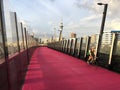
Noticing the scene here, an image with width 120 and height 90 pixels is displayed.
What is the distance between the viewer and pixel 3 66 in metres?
6.20

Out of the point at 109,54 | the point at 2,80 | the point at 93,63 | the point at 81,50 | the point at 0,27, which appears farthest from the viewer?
the point at 81,50

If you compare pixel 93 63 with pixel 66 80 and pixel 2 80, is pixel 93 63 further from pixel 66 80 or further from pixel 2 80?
pixel 2 80

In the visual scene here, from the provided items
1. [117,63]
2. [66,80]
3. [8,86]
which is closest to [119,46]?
[117,63]

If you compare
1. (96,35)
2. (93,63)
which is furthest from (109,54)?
(96,35)

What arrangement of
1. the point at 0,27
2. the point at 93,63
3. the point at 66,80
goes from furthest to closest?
the point at 93,63
the point at 66,80
the point at 0,27

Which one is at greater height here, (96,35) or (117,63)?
(96,35)

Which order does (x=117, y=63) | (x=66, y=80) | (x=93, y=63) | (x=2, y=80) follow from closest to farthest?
(x=2, y=80), (x=66, y=80), (x=117, y=63), (x=93, y=63)

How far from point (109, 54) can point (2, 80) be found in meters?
12.7

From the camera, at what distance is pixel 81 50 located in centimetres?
2855

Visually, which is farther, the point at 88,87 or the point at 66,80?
the point at 66,80

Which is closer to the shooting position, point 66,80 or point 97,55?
point 66,80

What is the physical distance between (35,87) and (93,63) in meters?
10.5

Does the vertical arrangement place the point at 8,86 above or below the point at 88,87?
above

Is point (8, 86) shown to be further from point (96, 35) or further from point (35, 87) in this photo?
point (96, 35)
